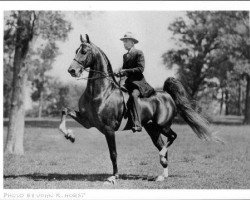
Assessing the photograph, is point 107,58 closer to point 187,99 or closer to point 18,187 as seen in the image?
point 187,99

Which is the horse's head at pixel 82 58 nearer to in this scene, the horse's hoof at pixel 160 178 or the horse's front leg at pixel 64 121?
the horse's front leg at pixel 64 121

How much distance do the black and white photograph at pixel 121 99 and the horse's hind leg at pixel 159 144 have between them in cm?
2

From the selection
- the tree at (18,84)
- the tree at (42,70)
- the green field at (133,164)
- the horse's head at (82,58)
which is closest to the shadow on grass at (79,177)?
the green field at (133,164)

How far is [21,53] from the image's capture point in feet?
50.0

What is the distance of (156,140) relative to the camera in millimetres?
11141

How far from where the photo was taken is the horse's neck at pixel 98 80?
10.4 metres

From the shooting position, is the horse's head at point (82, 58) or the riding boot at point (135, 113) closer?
the horse's head at point (82, 58)

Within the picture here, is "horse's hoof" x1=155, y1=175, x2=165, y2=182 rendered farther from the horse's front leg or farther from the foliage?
the foliage

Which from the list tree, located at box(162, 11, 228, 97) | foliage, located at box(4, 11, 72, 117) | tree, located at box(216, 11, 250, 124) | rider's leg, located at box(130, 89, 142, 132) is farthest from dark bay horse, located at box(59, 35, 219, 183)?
tree, located at box(216, 11, 250, 124)

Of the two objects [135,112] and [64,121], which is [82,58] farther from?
[135,112]

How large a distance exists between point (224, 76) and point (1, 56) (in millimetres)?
8728

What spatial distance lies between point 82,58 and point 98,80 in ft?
1.97

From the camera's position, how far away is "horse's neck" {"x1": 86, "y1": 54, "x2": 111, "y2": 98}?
10414 mm

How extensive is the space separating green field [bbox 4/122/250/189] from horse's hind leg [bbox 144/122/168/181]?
0.19 meters
